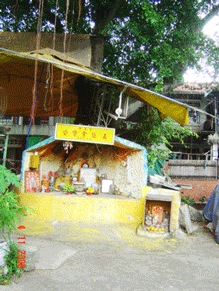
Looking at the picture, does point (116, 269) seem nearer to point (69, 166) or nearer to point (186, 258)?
point (186, 258)

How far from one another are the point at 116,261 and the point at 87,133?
3489 mm

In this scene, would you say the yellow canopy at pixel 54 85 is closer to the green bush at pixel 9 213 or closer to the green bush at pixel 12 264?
the green bush at pixel 9 213

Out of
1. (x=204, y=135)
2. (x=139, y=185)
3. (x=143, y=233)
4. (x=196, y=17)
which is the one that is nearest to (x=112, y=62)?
(x=196, y=17)

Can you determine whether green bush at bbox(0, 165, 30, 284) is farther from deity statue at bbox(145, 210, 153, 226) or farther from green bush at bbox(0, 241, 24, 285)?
deity statue at bbox(145, 210, 153, 226)

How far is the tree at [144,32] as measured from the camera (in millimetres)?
8703

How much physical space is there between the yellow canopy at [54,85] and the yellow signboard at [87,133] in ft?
4.10

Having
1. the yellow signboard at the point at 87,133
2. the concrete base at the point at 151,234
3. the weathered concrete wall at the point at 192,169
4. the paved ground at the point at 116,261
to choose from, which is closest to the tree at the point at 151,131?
the weathered concrete wall at the point at 192,169

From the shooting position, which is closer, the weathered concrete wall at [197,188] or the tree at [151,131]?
the tree at [151,131]

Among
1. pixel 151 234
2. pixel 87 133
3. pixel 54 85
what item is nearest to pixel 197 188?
pixel 151 234

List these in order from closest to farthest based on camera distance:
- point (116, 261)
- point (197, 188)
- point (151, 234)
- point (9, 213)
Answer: point (9, 213) < point (116, 261) < point (151, 234) < point (197, 188)

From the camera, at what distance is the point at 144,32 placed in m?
8.90

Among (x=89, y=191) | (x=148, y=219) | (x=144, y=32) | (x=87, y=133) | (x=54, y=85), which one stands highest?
(x=144, y=32)

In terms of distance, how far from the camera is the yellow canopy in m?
6.18

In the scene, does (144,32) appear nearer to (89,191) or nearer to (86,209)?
(89,191)
